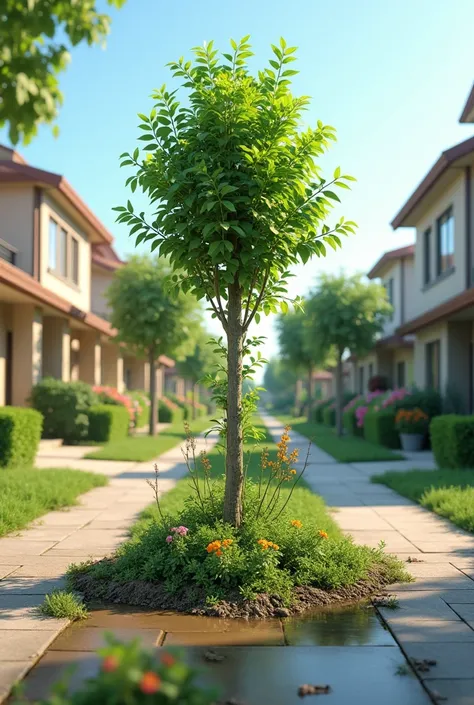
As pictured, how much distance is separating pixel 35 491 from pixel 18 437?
3.52m

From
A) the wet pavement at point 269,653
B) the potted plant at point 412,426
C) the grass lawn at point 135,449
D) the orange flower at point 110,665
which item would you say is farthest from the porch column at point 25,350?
the orange flower at point 110,665

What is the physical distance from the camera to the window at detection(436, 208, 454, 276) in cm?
1852

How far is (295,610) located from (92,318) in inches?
704

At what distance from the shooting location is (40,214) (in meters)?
18.5

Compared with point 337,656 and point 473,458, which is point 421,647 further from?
point 473,458

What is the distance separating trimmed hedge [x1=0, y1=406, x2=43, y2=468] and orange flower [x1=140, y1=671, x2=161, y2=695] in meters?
10.9

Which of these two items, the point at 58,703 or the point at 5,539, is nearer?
the point at 58,703

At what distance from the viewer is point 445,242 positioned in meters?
19.3

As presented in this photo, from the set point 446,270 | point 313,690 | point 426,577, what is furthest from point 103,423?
point 313,690

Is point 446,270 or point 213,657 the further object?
point 446,270

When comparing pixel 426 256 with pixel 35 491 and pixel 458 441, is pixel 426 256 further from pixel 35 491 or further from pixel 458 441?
pixel 35 491

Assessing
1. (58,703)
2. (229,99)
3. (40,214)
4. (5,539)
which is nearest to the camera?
(58,703)

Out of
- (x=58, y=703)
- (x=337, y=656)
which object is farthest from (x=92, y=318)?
(x=58, y=703)

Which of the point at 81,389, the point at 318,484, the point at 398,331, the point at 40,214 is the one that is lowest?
the point at 318,484
